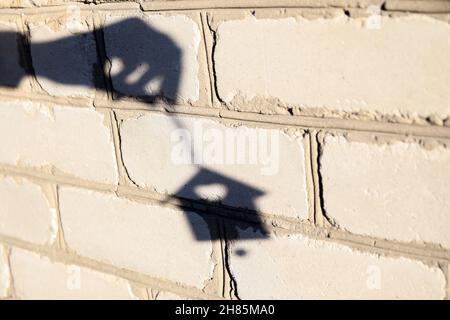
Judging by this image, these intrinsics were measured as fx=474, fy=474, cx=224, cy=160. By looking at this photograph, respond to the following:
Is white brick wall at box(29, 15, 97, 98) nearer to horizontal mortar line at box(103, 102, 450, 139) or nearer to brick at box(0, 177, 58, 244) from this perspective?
horizontal mortar line at box(103, 102, 450, 139)

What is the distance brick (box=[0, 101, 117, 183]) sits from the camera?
1053 millimetres

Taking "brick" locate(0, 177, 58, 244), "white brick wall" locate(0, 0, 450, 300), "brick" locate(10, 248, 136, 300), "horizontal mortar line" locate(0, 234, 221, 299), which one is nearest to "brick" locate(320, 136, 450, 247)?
"white brick wall" locate(0, 0, 450, 300)

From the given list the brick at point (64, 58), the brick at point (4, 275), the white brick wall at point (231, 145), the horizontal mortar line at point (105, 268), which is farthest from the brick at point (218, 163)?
the brick at point (4, 275)

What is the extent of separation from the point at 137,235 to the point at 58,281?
0.34 metres

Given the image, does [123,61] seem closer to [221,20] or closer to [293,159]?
[221,20]

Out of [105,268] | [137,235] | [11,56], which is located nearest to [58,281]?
[105,268]

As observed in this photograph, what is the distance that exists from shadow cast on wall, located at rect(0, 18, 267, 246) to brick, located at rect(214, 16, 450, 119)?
0.41 ft

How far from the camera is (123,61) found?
3.15 feet

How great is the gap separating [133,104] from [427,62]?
0.57 metres

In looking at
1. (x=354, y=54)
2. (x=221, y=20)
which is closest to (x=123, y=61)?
(x=221, y=20)

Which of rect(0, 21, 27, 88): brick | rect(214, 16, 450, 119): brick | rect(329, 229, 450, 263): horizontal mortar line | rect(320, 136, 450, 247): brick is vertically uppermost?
rect(0, 21, 27, 88): brick

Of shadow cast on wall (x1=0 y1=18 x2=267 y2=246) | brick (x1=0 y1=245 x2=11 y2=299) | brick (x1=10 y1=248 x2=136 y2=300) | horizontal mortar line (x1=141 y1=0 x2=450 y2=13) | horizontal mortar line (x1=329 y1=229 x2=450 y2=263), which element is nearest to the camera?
horizontal mortar line (x1=141 y1=0 x2=450 y2=13)

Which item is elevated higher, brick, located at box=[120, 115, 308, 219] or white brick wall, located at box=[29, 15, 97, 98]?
white brick wall, located at box=[29, 15, 97, 98]

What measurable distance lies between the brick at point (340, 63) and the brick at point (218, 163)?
9 centimetres
